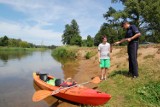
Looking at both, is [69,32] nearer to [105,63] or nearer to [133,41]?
[105,63]

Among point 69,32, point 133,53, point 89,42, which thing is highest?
point 69,32

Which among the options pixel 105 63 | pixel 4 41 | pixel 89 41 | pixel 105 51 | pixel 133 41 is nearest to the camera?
pixel 133 41

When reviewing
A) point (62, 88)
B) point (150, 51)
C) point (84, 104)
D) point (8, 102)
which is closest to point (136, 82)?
point (84, 104)

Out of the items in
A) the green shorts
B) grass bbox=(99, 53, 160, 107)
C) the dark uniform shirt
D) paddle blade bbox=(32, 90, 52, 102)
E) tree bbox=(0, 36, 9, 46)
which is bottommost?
paddle blade bbox=(32, 90, 52, 102)

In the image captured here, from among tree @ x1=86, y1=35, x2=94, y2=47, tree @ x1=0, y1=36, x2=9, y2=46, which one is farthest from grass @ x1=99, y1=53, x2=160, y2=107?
tree @ x1=0, y1=36, x2=9, y2=46

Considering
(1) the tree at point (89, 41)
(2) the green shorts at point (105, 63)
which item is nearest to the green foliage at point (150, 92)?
(2) the green shorts at point (105, 63)

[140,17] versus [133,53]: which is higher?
[140,17]

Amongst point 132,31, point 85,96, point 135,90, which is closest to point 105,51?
point 132,31

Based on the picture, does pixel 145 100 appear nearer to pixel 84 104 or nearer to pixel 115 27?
pixel 84 104

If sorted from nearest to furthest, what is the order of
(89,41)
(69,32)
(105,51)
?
(105,51)
(89,41)
(69,32)

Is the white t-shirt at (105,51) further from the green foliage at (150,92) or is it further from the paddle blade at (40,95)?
the paddle blade at (40,95)

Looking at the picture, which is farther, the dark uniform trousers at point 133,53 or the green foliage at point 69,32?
the green foliage at point 69,32

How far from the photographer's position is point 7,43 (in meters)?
94.4

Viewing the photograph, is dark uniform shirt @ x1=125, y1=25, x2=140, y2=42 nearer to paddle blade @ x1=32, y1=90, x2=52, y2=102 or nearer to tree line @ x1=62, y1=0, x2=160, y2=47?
paddle blade @ x1=32, y1=90, x2=52, y2=102
